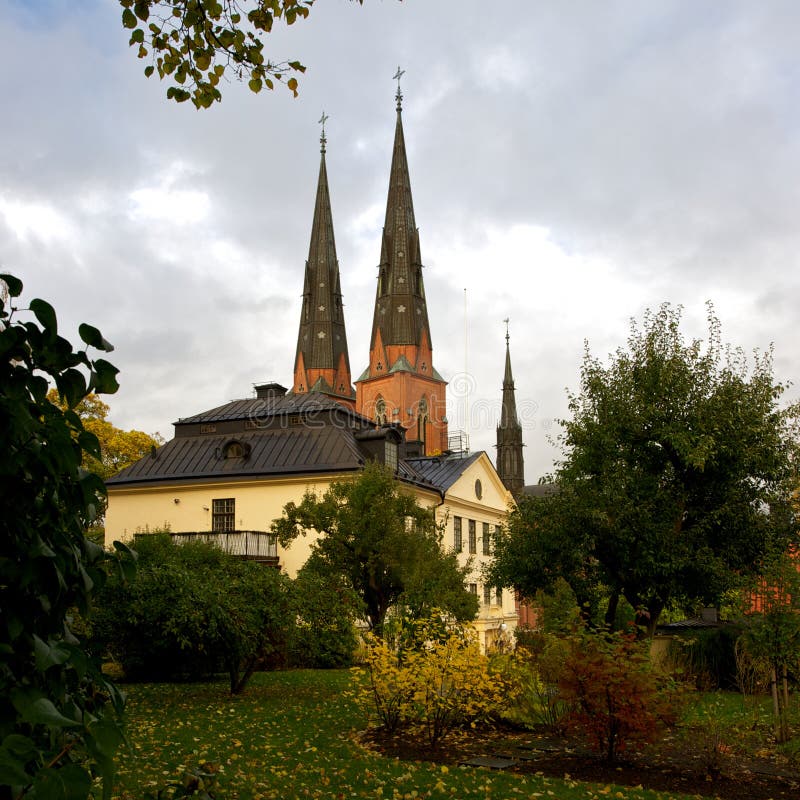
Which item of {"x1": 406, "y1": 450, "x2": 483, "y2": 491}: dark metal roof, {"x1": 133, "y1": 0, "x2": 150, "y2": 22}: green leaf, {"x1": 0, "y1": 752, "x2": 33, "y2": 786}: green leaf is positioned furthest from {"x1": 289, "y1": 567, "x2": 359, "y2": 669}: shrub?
{"x1": 406, "y1": 450, "x2": 483, "y2": 491}: dark metal roof

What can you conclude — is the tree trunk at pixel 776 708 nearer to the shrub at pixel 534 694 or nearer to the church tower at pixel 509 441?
the shrub at pixel 534 694

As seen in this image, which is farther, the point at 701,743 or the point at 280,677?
the point at 280,677

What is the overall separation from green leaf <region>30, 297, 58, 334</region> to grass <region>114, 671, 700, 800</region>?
354 cm

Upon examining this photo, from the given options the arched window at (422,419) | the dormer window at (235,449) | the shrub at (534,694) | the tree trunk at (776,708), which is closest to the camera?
the tree trunk at (776,708)

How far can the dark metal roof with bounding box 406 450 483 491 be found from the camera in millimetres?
38531

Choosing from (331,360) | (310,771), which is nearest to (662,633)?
(310,771)

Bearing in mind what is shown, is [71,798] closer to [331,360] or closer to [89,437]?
[89,437]

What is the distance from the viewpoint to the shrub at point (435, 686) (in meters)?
11.2

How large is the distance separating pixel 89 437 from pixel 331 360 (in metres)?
94.7

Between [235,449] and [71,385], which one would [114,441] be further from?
[71,385]

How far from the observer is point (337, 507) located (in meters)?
25.9

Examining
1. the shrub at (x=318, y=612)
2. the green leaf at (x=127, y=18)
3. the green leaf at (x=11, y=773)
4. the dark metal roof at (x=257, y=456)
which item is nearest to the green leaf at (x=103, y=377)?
the green leaf at (x=11, y=773)

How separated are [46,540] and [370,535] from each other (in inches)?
901

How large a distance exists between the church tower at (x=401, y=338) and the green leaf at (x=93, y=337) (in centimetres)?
8707
